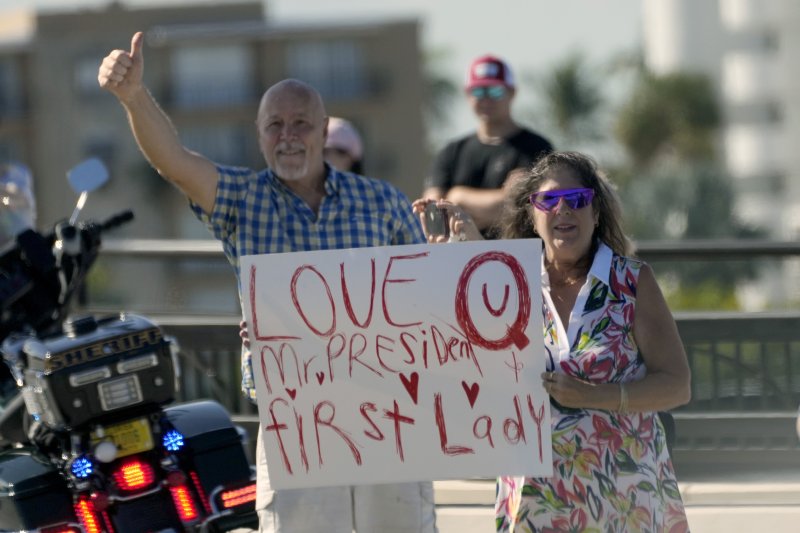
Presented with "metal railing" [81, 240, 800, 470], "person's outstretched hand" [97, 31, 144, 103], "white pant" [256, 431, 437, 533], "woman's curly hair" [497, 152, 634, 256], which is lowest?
"metal railing" [81, 240, 800, 470]

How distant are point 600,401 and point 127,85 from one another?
5.65 feet

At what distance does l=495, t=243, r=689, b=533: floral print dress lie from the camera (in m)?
4.66

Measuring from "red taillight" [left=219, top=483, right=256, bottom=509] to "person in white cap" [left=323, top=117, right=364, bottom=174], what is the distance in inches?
78.4

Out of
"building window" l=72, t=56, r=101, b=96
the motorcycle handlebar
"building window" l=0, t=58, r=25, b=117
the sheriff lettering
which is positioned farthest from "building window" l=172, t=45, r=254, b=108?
the sheriff lettering

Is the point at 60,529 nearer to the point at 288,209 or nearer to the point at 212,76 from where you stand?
the point at 288,209

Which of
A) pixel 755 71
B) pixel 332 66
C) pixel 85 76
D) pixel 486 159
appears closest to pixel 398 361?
pixel 486 159

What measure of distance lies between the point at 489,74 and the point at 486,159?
0.44 meters

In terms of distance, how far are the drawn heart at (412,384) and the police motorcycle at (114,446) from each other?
3.98 feet

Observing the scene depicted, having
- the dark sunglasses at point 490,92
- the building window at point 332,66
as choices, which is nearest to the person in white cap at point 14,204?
the dark sunglasses at point 490,92

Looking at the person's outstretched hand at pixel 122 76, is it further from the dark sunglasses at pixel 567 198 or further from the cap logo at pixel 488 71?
the cap logo at pixel 488 71

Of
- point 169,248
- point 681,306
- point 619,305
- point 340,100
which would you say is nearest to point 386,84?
point 340,100

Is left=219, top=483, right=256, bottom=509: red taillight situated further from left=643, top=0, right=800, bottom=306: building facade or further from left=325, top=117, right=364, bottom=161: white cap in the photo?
left=643, top=0, right=800, bottom=306: building facade

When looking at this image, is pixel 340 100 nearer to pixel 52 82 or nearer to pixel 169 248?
pixel 52 82

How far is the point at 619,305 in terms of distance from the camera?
475cm
